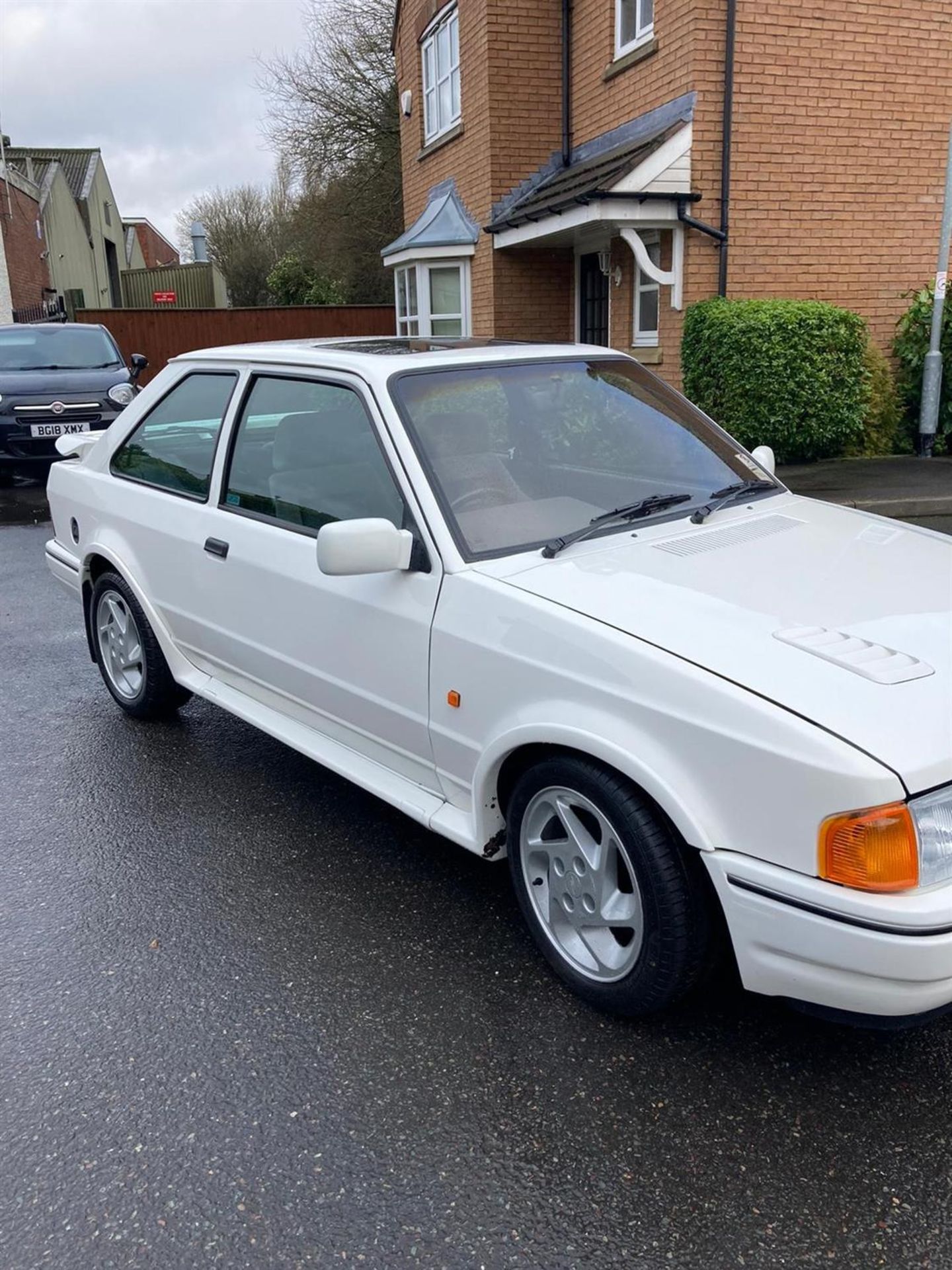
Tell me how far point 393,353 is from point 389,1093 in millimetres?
2341

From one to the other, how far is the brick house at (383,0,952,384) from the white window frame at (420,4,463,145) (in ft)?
4.71

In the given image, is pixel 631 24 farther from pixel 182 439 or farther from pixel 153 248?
pixel 153 248

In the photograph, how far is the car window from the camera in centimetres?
332

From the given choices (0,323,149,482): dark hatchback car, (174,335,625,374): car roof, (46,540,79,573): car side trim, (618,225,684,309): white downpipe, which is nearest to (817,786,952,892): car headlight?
(174,335,625,374): car roof

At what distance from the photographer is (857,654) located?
7.83 feet

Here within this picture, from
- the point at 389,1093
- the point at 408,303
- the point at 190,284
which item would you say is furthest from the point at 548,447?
the point at 190,284

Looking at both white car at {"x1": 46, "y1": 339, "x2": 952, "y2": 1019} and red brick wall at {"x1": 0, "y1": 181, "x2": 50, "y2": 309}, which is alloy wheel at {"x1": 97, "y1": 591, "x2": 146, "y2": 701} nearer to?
white car at {"x1": 46, "y1": 339, "x2": 952, "y2": 1019}

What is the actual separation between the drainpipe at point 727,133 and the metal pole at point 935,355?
207 centimetres

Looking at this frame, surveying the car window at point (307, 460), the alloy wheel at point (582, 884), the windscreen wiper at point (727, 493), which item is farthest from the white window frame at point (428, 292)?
the alloy wheel at point (582, 884)

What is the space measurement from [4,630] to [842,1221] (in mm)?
5911

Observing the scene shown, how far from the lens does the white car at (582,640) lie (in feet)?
7.14

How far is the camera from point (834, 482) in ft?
31.2

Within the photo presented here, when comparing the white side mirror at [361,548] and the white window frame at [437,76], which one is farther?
the white window frame at [437,76]

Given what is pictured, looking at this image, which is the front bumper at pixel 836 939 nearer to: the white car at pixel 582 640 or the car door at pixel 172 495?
the white car at pixel 582 640
